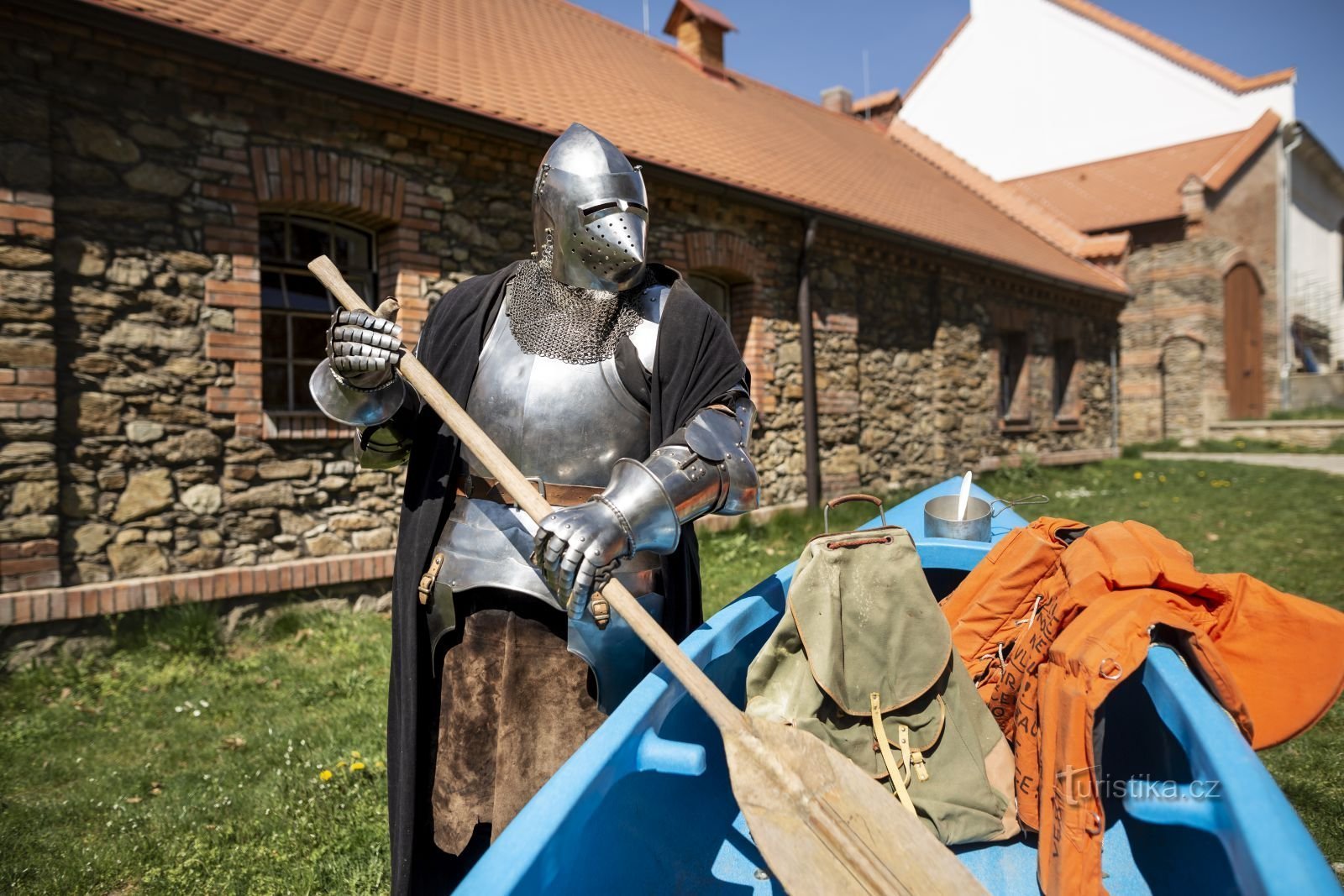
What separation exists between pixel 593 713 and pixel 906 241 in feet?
28.7

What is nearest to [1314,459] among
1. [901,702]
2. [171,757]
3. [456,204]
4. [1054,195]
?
[1054,195]

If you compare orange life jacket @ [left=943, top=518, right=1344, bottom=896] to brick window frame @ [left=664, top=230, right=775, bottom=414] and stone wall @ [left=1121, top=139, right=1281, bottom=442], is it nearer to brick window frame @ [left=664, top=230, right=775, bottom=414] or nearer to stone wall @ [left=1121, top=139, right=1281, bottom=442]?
brick window frame @ [left=664, top=230, right=775, bottom=414]

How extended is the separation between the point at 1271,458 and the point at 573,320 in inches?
645

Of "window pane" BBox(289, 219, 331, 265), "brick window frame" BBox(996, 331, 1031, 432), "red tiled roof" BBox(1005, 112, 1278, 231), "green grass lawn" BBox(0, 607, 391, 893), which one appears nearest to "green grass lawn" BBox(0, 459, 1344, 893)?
"green grass lawn" BBox(0, 607, 391, 893)

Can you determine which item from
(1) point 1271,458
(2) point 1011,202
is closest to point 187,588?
(2) point 1011,202

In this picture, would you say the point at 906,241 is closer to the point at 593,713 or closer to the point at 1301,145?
the point at 593,713

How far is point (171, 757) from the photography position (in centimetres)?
357

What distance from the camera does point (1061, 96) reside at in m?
20.8

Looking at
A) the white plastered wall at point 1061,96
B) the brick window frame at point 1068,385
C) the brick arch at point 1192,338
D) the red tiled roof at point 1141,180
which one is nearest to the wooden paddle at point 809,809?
the brick window frame at point 1068,385

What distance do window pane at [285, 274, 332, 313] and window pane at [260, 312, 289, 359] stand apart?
121 mm

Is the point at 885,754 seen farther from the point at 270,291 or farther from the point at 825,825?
the point at 270,291

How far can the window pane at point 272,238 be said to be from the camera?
209 inches

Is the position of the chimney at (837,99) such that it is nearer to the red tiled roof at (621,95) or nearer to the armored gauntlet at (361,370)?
the red tiled roof at (621,95)

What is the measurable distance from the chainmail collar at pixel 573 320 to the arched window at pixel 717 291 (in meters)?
6.10
